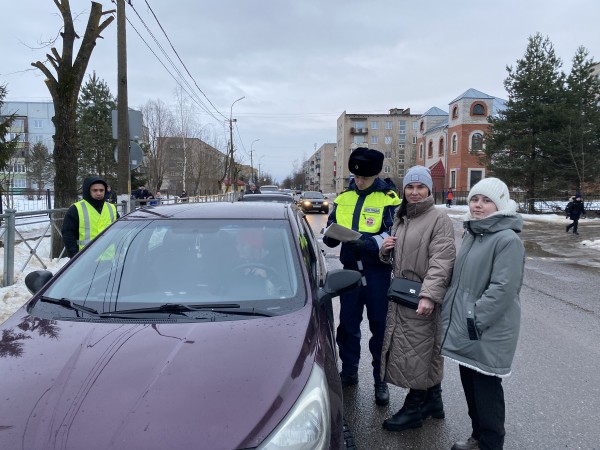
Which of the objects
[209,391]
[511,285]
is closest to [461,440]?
[511,285]

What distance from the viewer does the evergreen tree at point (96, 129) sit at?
113 ft

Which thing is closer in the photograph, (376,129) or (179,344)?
(179,344)

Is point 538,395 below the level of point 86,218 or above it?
below

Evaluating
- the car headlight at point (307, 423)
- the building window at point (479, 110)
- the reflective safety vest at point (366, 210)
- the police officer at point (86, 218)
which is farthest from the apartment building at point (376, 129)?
the car headlight at point (307, 423)

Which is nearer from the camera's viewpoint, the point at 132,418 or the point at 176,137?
the point at 132,418

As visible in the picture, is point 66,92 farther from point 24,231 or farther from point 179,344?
point 179,344

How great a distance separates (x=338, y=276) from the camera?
275cm

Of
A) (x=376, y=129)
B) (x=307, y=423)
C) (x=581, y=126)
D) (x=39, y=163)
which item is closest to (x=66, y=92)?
(x=307, y=423)

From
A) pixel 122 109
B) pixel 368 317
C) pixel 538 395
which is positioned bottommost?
pixel 538 395

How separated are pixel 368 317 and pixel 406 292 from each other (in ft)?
2.49

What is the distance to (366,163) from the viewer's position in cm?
354

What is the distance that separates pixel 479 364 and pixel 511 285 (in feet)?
1.72

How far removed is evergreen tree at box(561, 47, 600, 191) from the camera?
25.3m

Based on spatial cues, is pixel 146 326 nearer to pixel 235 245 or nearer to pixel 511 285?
pixel 235 245
